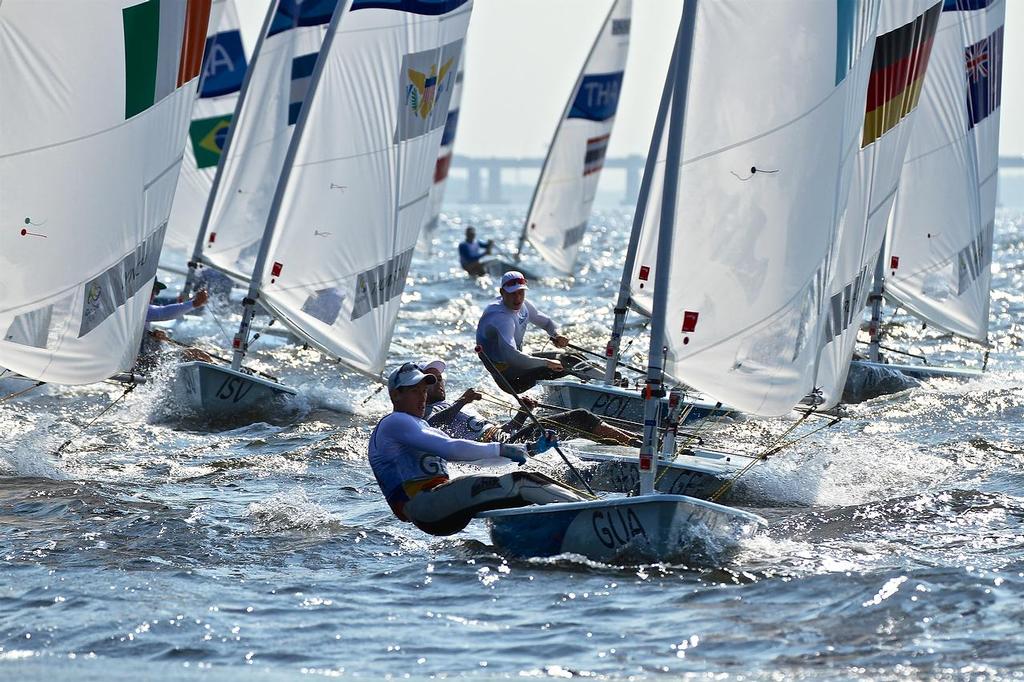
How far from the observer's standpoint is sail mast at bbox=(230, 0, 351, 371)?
1334cm

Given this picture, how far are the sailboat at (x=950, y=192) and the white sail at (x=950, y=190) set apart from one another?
1 cm

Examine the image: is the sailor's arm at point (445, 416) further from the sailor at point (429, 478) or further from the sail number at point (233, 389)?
Result: the sail number at point (233, 389)

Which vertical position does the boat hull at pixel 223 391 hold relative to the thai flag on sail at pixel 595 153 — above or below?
below

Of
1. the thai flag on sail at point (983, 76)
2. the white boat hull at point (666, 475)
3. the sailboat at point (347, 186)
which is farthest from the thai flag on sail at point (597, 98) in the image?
the white boat hull at point (666, 475)

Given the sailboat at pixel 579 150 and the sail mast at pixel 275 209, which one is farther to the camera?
the sailboat at pixel 579 150

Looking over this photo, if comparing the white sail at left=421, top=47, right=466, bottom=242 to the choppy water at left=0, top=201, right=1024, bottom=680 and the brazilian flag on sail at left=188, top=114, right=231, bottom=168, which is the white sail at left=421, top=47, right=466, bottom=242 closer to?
the brazilian flag on sail at left=188, top=114, right=231, bottom=168

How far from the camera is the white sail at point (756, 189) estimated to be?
8.41 meters

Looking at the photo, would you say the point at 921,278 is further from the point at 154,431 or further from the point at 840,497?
the point at 154,431

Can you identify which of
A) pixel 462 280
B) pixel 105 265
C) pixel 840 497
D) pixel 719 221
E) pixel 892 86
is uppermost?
pixel 892 86

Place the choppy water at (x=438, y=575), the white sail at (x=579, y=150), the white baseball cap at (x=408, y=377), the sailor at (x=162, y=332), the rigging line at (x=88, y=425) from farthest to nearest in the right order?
1. the white sail at (x=579, y=150)
2. the sailor at (x=162, y=332)
3. the rigging line at (x=88, y=425)
4. the white baseball cap at (x=408, y=377)
5. the choppy water at (x=438, y=575)

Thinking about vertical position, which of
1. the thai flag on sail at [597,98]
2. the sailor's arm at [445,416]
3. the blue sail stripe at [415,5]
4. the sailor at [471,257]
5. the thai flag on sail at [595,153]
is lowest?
the sailor at [471,257]

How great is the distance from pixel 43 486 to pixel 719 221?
485 cm

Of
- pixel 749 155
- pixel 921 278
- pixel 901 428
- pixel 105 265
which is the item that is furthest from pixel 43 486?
pixel 921 278

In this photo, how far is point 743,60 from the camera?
8.40 metres
